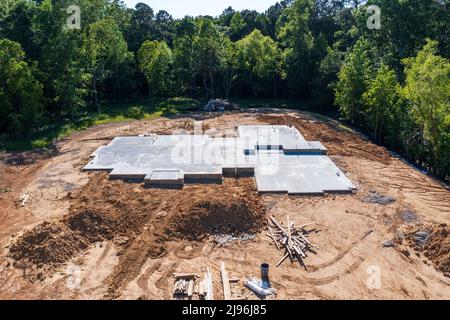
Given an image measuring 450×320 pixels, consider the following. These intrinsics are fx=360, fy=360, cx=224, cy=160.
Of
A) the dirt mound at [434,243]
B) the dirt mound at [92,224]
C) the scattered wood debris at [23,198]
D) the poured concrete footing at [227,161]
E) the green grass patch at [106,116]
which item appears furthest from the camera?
the green grass patch at [106,116]

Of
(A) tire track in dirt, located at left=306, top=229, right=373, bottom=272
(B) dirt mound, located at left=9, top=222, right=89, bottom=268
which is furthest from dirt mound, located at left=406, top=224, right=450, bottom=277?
(B) dirt mound, located at left=9, top=222, right=89, bottom=268

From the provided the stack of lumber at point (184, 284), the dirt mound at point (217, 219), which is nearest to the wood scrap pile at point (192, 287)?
the stack of lumber at point (184, 284)

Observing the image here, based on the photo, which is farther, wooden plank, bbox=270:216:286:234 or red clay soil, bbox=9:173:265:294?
wooden plank, bbox=270:216:286:234

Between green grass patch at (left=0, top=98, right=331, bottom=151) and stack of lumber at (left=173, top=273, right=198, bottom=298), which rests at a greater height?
green grass patch at (left=0, top=98, right=331, bottom=151)

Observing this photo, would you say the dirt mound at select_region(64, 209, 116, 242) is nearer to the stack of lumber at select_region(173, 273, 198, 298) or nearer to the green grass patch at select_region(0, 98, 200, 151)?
the stack of lumber at select_region(173, 273, 198, 298)

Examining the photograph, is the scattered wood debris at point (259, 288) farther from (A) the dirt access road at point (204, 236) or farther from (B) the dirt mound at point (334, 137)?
(B) the dirt mound at point (334, 137)

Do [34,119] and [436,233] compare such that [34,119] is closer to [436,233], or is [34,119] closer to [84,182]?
[84,182]
